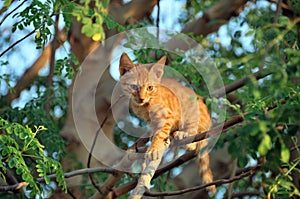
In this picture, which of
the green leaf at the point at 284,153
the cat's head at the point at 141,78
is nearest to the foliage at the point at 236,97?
the green leaf at the point at 284,153

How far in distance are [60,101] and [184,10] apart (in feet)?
8.50

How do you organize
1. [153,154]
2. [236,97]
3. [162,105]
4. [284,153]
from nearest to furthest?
[284,153], [153,154], [162,105], [236,97]

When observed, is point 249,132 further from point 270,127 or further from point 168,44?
point 168,44

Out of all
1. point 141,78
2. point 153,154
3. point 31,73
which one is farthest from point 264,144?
point 31,73

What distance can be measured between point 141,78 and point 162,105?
0.28 metres

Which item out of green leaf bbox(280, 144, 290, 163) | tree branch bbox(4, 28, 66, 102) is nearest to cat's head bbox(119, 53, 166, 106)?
green leaf bbox(280, 144, 290, 163)

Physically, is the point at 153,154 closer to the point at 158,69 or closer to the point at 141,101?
the point at 141,101

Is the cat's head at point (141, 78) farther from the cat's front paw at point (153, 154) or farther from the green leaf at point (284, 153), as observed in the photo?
the green leaf at point (284, 153)

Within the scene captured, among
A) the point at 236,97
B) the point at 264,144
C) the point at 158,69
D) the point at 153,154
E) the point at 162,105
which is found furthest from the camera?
the point at 236,97

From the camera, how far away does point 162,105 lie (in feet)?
16.1

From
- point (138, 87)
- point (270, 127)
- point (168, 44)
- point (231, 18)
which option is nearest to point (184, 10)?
point (231, 18)

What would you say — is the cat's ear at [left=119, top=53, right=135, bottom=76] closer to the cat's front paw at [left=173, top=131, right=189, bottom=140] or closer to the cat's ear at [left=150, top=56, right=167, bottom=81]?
the cat's ear at [left=150, top=56, right=167, bottom=81]

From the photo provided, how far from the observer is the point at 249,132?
249cm

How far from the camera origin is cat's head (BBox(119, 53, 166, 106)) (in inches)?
194
